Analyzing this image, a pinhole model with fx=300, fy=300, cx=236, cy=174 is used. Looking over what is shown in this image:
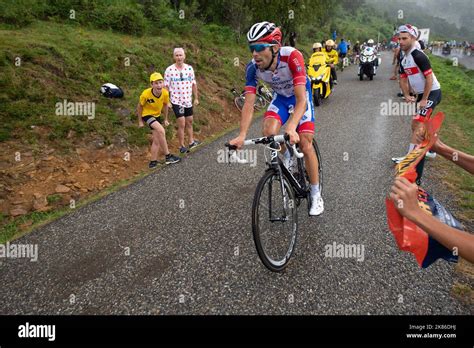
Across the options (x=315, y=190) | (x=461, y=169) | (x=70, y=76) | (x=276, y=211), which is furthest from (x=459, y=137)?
(x=70, y=76)

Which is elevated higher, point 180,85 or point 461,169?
point 180,85

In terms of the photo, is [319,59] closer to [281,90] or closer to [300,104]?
[281,90]

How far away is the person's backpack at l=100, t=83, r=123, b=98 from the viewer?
807 cm

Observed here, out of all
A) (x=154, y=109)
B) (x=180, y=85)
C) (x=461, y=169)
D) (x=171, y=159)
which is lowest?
(x=171, y=159)

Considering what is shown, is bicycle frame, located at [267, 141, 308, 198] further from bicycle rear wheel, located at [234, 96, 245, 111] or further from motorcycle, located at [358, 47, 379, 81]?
motorcycle, located at [358, 47, 379, 81]

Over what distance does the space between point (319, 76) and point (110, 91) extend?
737 cm

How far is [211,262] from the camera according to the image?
11.3ft


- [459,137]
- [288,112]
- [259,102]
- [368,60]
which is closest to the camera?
[288,112]

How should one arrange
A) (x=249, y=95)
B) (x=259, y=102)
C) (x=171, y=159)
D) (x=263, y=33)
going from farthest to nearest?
(x=259, y=102) < (x=171, y=159) < (x=249, y=95) < (x=263, y=33)

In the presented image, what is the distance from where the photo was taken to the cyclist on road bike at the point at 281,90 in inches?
128

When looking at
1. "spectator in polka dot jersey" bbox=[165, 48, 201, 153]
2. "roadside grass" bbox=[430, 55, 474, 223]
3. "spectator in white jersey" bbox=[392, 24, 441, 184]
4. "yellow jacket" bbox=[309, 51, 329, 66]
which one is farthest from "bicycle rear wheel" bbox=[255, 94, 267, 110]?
"spectator in white jersey" bbox=[392, 24, 441, 184]

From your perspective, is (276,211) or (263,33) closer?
(263,33)

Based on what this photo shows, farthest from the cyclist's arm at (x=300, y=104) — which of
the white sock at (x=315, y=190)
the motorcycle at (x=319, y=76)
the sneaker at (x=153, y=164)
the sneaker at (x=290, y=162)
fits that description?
the motorcycle at (x=319, y=76)

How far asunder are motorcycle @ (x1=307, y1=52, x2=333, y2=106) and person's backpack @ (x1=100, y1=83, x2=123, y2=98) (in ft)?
22.6
